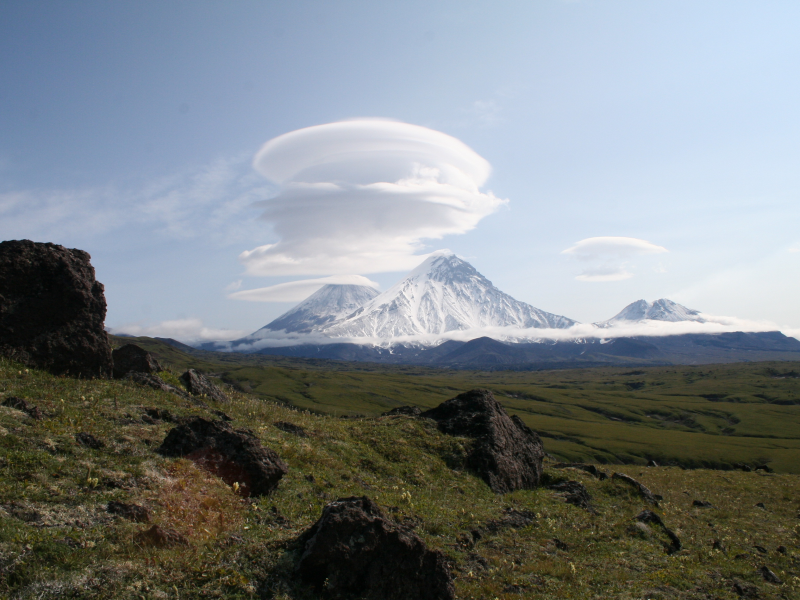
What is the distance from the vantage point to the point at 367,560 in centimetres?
995

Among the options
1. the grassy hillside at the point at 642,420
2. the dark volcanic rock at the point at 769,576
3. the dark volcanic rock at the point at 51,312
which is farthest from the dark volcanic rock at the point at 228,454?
the grassy hillside at the point at 642,420

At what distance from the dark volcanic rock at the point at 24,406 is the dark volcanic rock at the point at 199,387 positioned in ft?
35.2

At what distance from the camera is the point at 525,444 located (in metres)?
26.3

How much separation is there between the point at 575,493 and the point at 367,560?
16335mm

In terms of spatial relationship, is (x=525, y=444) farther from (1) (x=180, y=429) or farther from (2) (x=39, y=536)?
(2) (x=39, y=536)

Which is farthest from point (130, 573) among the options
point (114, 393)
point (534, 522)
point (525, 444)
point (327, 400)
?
point (327, 400)

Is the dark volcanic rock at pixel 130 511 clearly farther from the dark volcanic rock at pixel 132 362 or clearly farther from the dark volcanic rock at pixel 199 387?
the dark volcanic rock at pixel 132 362

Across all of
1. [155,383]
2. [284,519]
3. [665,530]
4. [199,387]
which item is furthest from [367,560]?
[199,387]

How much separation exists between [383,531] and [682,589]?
9.78 m

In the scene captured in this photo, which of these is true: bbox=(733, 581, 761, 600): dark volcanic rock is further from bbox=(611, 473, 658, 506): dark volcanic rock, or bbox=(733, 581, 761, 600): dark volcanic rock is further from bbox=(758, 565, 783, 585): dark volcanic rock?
bbox=(611, 473, 658, 506): dark volcanic rock

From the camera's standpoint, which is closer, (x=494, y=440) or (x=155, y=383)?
(x=155, y=383)

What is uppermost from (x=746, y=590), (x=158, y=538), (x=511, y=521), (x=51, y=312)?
(x=51, y=312)

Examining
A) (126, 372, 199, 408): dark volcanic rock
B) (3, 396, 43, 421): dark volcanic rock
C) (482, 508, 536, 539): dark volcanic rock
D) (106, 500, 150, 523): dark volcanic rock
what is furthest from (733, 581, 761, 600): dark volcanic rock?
(3, 396, 43, 421): dark volcanic rock

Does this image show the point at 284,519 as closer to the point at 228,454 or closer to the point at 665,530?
the point at 228,454
